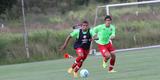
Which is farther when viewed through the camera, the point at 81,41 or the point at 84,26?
the point at 81,41

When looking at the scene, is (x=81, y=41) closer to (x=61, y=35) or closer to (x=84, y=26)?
(x=84, y=26)

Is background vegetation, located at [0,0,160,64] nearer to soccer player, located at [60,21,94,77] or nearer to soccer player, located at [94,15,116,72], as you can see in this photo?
soccer player, located at [94,15,116,72]

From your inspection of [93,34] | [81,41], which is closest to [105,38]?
[93,34]

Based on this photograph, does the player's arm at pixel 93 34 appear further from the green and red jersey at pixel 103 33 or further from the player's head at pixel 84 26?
the player's head at pixel 84 26

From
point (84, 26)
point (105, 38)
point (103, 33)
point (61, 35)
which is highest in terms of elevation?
point (84, 26)

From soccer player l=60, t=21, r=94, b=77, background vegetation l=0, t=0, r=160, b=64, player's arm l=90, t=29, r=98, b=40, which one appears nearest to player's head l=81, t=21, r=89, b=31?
soccer player l=60, t=21, r=94, b=77

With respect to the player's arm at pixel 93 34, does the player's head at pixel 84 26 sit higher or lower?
higher

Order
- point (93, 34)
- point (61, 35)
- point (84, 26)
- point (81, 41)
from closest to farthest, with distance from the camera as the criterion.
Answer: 1. point (84, 26)
2. point (81, 41)
3. point (93, 34)
4. point (61, 35)

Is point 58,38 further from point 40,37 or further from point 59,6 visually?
point 59,6

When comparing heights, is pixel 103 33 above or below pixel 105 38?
above

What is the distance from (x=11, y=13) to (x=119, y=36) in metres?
13.8

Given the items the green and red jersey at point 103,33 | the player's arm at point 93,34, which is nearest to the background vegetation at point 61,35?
the green and red jersey at point 103,33

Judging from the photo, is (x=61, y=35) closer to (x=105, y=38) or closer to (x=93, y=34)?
(x=105, y=38)

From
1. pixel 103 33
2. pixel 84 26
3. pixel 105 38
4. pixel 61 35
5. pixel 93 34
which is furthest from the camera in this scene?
pixel 61 35
